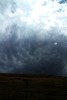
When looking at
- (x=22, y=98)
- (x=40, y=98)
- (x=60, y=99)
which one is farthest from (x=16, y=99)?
(x=60, y=99)

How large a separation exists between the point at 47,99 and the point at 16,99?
12.1 feet

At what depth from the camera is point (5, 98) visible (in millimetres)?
33250

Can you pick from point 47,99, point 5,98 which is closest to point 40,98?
point 47,99

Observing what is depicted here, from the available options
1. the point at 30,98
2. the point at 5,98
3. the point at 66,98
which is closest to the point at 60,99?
the point at 66,98

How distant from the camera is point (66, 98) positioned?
1366 inches

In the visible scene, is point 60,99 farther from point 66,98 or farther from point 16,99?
point 16,99

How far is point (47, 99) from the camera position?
3359 cm

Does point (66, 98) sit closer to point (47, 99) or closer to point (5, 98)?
point (47, 99)

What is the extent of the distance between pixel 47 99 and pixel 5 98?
5.01 meters

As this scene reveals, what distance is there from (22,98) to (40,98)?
2228 mm

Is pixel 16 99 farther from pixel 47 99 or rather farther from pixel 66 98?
pixel 66 98

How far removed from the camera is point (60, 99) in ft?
111

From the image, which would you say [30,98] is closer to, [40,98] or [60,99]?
[40,98]

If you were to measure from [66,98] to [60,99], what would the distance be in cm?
125
